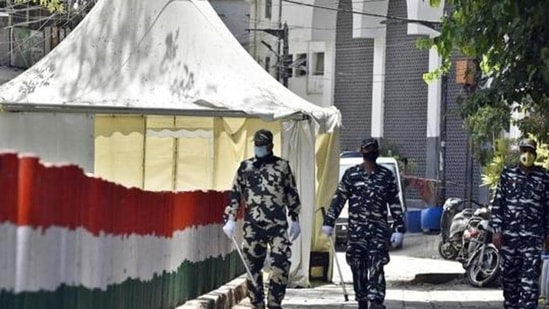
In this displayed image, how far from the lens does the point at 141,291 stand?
28.2 feet

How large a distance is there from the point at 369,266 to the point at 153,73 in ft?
15.8

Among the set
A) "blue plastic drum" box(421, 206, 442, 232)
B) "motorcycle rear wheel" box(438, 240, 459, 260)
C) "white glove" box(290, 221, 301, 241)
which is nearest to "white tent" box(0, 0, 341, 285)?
"white glove" box(290, 221, 301, 241)

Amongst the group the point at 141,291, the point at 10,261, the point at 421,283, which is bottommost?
the point at 421,283

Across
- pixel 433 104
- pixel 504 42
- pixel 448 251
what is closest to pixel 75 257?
pixel 504 42

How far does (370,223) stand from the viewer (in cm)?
1093

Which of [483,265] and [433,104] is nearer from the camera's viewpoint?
[483,265]

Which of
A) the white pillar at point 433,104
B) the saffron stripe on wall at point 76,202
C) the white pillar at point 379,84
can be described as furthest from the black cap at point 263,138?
the white pillar at point 379,84

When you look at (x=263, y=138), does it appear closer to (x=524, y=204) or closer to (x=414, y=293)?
(x=524, y=204)

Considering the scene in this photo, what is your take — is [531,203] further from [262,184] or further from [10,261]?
[10,261]

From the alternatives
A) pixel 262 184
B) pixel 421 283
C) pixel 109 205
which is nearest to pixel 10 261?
pixel 109 205

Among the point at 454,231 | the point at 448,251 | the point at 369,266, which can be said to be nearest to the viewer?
the point at 369,266

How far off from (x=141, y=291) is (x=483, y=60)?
636 centimetres

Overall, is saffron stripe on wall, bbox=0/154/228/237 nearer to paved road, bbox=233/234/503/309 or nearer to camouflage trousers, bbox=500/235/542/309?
camouflage trousers, bbox=500/235/542/309

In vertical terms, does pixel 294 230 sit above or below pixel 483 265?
above
